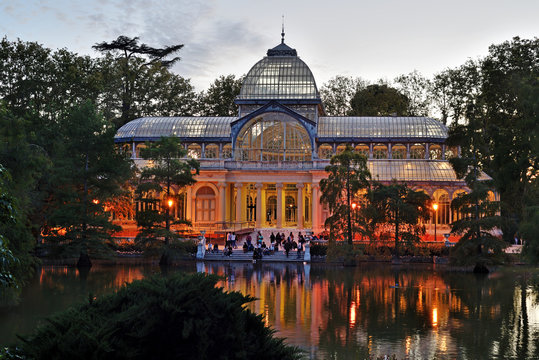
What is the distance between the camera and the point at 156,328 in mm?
9797

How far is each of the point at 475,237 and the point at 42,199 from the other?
2820cm

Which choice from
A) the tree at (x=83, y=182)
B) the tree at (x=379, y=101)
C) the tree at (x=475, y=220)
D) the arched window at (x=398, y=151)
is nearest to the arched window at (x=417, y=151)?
the arched window at (x=398, y=151)

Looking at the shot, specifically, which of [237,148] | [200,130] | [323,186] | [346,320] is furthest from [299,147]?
[346,320]

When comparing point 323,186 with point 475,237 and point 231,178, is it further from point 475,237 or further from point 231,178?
point 231,178

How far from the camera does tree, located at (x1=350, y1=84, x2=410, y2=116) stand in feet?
279

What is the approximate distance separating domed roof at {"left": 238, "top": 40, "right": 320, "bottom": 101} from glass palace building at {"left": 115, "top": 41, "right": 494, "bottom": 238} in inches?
4.0

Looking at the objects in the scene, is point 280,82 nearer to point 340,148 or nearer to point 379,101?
point 340,148

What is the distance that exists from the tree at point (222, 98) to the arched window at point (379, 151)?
2645 cm

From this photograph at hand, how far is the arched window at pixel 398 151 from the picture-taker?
6825cm

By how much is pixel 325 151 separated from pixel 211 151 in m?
11.7

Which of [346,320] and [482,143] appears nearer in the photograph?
[346,320]

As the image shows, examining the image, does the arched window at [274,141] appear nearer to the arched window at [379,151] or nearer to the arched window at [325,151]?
the arched window at [325,151]

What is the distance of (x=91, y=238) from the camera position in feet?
143

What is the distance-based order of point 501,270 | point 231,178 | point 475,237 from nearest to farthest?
point 475,237
point 501,270
point 231,178
